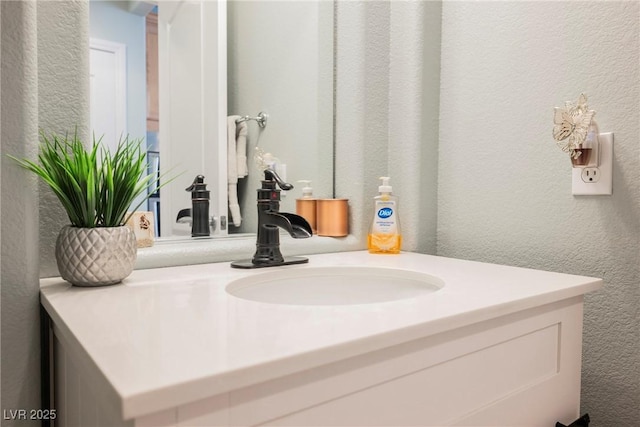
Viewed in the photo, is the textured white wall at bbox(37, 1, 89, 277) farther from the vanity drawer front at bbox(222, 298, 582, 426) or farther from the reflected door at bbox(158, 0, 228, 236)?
the vanity drawer front at bbox(222, 298, 582, 426)

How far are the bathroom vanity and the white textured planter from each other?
0.09 ft

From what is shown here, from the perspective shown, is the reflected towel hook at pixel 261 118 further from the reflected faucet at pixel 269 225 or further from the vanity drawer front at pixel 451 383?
the vanity drawer front at pixel 451 383

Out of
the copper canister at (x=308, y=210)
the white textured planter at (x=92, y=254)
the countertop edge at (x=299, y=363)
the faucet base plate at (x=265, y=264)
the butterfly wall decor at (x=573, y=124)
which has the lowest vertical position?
the countertop edge at (x=299, y=363)

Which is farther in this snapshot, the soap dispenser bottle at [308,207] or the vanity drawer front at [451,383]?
the soap dispenser bottle at [308,207]

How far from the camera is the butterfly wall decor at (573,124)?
3.25 ft

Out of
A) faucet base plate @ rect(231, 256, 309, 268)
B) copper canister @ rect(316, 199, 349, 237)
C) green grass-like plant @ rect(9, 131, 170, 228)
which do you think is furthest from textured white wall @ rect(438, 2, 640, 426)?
green grass-like plant @ rect(9, 131, 170, 228)

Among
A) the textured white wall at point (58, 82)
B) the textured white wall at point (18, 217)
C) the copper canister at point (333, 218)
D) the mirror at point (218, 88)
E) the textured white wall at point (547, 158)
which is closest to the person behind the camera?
the textured white wall at point (18, 217)

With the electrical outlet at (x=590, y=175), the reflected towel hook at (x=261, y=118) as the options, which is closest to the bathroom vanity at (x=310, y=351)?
the electrical outlet at (x=590, y=175)

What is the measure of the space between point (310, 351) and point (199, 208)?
2.54 feet

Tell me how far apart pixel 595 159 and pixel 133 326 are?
947 millimetres

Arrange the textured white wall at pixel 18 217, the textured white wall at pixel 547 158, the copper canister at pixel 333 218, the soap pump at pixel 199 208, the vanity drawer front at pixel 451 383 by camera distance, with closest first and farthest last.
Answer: the vanity drawer front at pixel 451 383 → the textured white wall at pixel 18 217 → the textured white wall at pixel 547 158 → the soap pump at pixel 199 208 → the copper canister at pixel 333 218

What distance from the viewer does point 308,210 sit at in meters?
1.36

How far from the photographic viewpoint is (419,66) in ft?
4.30

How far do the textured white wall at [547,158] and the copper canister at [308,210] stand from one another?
14.4 inches
